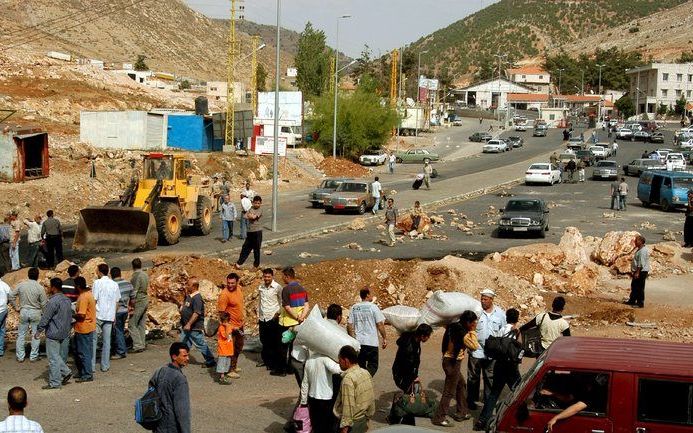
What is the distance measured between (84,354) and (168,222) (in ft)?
51.0

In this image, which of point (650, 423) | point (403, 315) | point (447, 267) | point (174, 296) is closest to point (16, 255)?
point (174, 296)

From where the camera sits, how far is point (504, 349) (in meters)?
10.8

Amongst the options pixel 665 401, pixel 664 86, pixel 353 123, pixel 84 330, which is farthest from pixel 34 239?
pixel 664 86

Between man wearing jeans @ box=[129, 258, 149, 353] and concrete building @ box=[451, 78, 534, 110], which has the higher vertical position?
concrete building @ box=[451, 78, 534, 110]

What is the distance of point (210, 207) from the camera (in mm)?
31641

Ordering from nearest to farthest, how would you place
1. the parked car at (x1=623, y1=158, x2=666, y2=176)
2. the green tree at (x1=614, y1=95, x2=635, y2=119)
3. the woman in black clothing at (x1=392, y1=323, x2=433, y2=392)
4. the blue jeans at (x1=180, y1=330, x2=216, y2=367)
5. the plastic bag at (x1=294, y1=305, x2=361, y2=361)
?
1. the plastic bag at (x1=294, y1=305, x2=361, y2=361)
2. the woman in black clothing at (x1=392, y1=323, x2=433, y2=392)
3. the blue jeans at (x1=180, y1=330, x2=216, y2=367)
4. the parked car at (x1=623, y1=158, x2=666, y2=176)
5. the green tree at (x1=614, y1=95, x2=635, y2=119)

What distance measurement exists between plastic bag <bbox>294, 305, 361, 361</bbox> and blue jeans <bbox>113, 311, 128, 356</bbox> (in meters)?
4.73

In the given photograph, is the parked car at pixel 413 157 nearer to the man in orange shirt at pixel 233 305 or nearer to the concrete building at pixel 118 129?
the concrete building at pixel 118 129

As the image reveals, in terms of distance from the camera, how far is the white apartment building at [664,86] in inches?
5182

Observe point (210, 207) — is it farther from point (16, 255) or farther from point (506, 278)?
point (506, 278)

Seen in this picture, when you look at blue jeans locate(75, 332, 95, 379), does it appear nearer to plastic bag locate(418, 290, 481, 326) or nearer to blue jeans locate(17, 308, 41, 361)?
blue jeans locate(17, 308, 41, 361)

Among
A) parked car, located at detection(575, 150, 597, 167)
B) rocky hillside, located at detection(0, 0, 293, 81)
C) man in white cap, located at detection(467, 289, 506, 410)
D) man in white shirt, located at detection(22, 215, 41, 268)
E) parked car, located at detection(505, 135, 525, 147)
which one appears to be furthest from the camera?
rocky hillside, located at detection(0, 0, 293, 81)

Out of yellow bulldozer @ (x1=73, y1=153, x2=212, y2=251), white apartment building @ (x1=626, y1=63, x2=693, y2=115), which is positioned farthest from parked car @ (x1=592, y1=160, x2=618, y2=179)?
white apartment building @ (x1=626, y1=63, x2=693, y2=115)

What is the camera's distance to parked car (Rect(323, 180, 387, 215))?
3753cm
